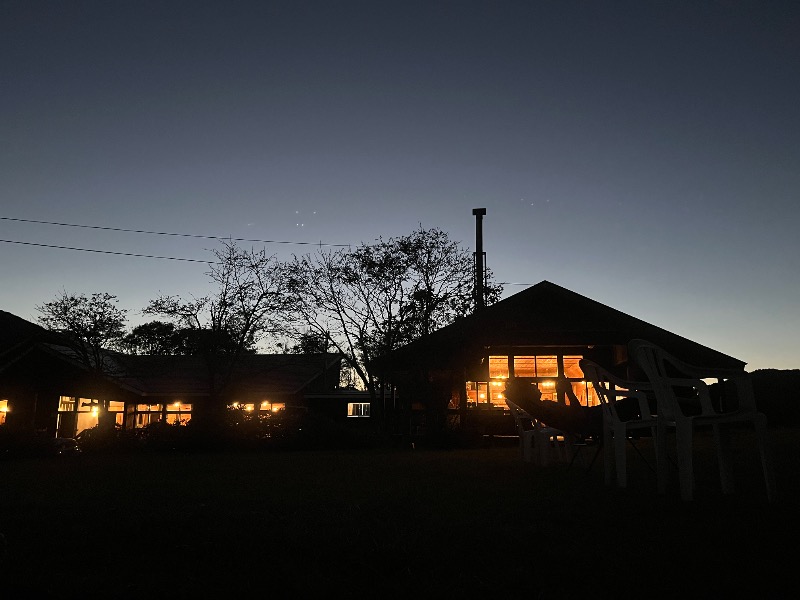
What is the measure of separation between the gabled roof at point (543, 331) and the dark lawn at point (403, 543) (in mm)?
11040

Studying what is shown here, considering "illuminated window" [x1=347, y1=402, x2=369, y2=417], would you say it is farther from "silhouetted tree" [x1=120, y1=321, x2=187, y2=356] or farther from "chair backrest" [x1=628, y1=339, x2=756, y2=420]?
"chair backrest" [x1=628, y1=339, x2=756, y2=420]

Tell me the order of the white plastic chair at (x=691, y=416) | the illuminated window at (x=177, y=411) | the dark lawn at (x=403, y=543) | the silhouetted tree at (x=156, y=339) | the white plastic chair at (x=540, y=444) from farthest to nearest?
1. the illuminated window at (x=177, y=411)
2. the silhouetted tree at (x=156, y=339)
3. the white plastic chair at (x=540, y=444)
4. the white plastic chair at (x=691, y=416)
5. the dark lawn at (x=403, y=543)

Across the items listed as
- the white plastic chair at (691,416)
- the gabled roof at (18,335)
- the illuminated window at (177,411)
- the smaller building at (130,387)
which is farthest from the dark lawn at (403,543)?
the illuminated window at (177,411)

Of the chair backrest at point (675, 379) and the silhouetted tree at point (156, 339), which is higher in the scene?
the silhouetted tree at point (156, 339)

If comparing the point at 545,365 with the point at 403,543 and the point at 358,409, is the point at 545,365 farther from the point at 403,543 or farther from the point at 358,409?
the point at 358,409

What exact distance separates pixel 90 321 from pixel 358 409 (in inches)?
601

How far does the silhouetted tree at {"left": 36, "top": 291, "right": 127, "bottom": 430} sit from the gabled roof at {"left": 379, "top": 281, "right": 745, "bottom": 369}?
37.4 feet

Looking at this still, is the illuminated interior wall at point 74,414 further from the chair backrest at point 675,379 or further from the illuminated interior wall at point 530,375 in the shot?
the chair backrest at point 675,379

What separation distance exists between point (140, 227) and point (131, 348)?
5.36 m

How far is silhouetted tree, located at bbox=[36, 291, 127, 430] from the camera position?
2134 centimetres

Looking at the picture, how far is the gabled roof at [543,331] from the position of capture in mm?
16094

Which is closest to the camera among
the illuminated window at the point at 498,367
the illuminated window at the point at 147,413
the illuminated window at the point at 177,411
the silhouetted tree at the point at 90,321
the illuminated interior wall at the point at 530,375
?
the illuminated interior wall at the point at 530,375

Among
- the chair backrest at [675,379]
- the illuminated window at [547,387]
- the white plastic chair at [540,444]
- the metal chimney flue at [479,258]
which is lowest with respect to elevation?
the white plastic chair at [540,444]

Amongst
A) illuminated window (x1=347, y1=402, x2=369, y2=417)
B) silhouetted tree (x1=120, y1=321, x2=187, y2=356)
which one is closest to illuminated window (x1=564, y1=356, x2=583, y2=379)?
silhouetted tree (x1=120, y1=321, x2=187, y2=356)
